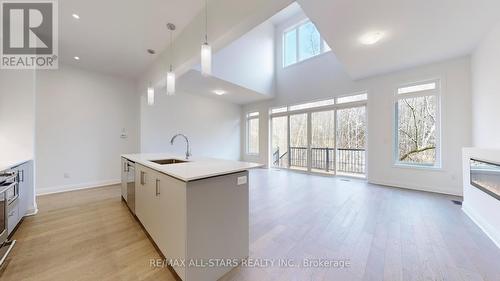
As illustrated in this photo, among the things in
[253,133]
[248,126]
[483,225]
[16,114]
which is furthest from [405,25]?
[16,114]

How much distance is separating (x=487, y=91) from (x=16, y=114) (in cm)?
741

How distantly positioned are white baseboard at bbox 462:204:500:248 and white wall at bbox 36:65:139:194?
6.88 metres

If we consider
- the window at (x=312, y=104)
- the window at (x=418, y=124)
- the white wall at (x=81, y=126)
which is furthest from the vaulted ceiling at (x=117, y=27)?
the window at (x=418, y=124)

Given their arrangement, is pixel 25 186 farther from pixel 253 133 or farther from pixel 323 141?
pixel 323 141

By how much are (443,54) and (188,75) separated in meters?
5.37

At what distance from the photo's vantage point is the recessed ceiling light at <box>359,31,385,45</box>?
3.10m

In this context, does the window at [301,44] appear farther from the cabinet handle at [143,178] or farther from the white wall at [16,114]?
the white wall at [16,114]

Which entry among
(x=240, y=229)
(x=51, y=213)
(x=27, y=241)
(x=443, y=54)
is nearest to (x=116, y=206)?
(x=51, y=213)

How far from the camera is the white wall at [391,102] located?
384cm

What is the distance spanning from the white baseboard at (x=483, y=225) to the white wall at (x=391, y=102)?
1.30 meters

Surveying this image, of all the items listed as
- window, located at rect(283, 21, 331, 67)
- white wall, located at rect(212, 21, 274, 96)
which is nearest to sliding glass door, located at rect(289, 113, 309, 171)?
white wall, located at rect(212, 21, 274, 96)

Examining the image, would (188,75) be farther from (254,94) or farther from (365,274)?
(365,274)

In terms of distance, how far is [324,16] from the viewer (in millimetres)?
2777

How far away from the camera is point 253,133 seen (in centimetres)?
797
